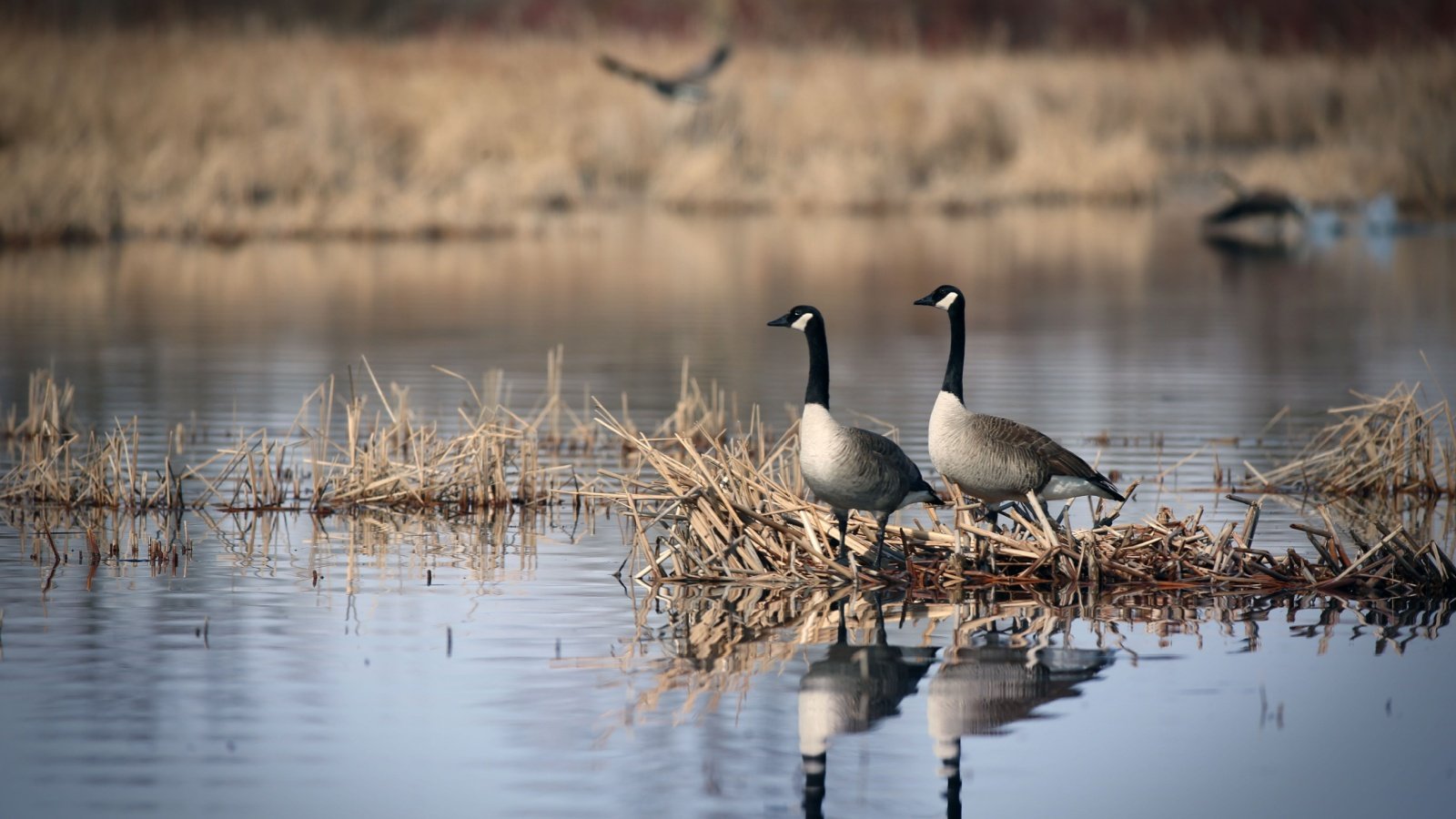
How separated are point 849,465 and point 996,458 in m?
0.78

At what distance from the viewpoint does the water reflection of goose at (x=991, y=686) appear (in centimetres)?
731

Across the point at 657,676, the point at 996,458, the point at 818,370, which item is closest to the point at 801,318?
the point at 818,370

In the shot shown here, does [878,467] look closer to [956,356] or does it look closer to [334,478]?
[956,356]

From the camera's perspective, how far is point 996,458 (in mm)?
9516

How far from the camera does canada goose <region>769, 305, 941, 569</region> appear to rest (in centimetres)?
914

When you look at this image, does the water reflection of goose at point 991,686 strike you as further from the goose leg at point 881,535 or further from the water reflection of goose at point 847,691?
the goose leg at point 881,535

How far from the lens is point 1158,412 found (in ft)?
54.0

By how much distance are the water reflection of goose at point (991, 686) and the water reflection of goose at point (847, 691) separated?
131 mm

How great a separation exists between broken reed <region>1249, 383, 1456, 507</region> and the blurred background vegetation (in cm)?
2200

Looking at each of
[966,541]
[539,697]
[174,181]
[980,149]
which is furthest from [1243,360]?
[980,149]

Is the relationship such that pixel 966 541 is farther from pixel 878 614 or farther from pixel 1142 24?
pixel 1142 24

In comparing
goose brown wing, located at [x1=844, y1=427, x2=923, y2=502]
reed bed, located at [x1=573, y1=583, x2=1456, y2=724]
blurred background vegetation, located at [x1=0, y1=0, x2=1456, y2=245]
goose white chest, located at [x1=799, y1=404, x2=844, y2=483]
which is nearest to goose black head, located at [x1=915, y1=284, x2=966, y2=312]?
goose brown wing, located at [x1=844, y1=427, x2=923, y2=502]

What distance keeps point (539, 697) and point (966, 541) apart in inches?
113

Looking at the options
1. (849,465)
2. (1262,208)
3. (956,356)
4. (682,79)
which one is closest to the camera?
(849,465)
